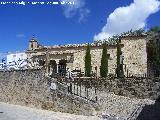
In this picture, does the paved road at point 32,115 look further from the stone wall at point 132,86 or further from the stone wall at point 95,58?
the stone wall at point 95,58

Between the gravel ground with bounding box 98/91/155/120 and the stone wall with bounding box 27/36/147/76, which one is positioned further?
the stone wall with bounding box 27/36/147/76

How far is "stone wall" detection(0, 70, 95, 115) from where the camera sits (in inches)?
805

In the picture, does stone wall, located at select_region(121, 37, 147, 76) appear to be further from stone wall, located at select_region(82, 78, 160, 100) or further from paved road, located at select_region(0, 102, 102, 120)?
paved road, located at select_region(0, 102, 102, 120)

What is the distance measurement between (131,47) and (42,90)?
1675 cm

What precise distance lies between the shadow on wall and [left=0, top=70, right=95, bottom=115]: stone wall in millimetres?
3185

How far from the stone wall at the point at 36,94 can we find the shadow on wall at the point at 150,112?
318 centimetres

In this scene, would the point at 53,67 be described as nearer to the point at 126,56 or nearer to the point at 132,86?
the point at 126,56

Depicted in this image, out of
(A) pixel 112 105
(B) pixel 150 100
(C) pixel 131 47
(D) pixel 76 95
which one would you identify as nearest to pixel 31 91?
(D) pixel 76 95

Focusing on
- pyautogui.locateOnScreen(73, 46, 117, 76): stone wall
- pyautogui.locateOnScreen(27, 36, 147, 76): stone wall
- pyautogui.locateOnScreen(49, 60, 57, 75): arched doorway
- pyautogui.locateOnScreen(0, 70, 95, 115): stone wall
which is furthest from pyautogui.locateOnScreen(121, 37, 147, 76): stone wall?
pyautogui.locateOnScreen(0, 70, 95, 115): stone wall

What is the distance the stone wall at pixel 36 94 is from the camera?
2045 cm

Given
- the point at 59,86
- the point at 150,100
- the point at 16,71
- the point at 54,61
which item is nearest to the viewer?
the point at 59,86

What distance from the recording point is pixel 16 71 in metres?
23.9

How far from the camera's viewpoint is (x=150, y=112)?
22.2 meters

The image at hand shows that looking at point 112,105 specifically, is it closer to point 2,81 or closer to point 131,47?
point 2,81
